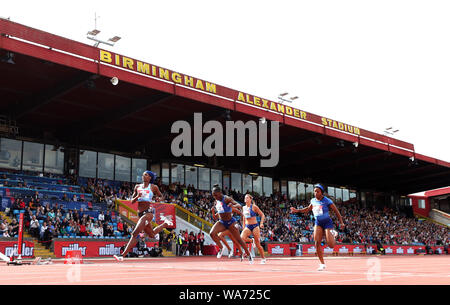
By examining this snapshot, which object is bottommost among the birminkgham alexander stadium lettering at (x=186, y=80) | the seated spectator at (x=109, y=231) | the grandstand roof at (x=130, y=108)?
the seated spectator at (x=109, y=231)

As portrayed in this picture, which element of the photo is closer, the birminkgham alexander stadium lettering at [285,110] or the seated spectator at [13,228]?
the seated spectator at [13,228]

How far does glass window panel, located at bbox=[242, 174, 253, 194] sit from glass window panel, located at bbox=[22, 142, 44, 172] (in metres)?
20.6

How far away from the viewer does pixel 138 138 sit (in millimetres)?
38000

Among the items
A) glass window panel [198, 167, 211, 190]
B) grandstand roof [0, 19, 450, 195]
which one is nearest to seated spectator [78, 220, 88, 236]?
grandstand roof [0, 19, 450, 195]

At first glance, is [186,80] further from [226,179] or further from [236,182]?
[236,182]

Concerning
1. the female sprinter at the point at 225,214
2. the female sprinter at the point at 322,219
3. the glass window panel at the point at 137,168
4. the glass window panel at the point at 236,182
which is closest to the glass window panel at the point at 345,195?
the glass window panel at the point at 236,182

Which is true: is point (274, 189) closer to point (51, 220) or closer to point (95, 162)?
point (95, 162)

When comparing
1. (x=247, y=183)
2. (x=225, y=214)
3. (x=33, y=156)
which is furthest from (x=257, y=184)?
(x=225, y=214)

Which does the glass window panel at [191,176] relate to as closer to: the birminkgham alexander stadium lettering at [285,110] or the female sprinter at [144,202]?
the birminkgham alexander stadium lettering at [285,110]

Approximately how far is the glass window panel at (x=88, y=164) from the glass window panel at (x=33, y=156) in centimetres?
314

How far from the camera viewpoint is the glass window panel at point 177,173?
138 ft

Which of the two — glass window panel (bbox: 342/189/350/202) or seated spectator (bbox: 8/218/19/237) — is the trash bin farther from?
glass window panel (bbox: 342/189/350/202)

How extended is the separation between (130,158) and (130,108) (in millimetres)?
10356
